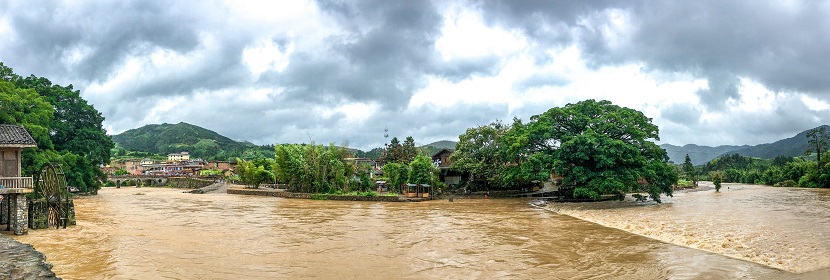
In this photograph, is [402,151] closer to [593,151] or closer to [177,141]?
[593,151]

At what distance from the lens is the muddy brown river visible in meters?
12.2

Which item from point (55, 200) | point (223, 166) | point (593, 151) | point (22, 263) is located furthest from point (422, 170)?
point (223, 166)

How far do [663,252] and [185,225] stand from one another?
2044cm

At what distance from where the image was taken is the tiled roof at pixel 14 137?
1920cm

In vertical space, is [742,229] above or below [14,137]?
below

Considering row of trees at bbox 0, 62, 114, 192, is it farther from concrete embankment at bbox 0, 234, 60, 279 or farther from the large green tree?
the large green tree

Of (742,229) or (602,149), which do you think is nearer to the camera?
(742,229)

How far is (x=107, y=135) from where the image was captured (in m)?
45.9

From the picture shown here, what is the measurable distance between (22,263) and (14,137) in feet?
34.6

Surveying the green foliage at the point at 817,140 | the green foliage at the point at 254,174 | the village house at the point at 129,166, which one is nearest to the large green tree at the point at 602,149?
the green foliage at the point at 254,174

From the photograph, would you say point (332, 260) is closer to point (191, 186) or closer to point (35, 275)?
point (35, 275)

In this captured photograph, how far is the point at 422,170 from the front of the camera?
4241 centimetres

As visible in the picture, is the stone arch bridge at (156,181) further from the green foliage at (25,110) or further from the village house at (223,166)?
the green foliage at (25,110)

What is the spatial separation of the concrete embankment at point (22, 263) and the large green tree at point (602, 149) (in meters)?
27.5
